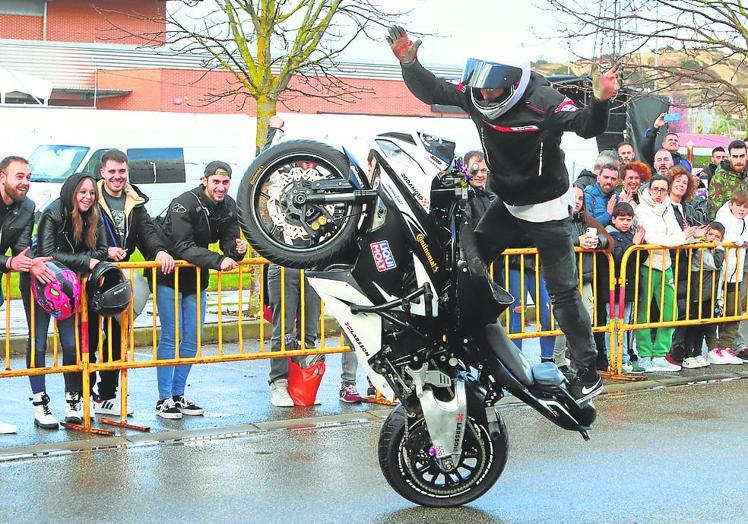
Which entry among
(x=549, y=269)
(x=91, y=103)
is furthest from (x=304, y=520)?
(x=91, y=103)

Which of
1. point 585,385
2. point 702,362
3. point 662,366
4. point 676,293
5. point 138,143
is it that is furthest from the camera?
point 138,143

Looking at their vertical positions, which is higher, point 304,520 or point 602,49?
point 602,49

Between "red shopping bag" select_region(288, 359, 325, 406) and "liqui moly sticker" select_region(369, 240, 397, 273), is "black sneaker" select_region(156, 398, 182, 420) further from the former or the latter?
"liqui moly sticker" select_region(369, 240, 397, 273)

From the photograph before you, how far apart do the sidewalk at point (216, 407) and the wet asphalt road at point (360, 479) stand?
0.95 ft

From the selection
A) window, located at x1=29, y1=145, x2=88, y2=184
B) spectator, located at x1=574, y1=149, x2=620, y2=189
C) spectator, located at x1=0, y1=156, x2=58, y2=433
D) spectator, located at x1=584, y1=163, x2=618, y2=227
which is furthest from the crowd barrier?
window, located at x1=29, y1=145, x2=88, y2=184

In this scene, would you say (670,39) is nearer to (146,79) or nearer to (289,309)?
(289,309)

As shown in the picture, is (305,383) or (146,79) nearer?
(305,383)

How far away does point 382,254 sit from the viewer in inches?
244

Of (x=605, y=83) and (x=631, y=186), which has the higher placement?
(x=605, y=83)

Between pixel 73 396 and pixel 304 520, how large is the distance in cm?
330

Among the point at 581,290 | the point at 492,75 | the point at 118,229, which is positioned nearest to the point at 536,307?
the point at 581,290

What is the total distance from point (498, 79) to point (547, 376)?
1642 millimetres

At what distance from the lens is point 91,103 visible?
40.8m

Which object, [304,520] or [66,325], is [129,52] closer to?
[66,325]
